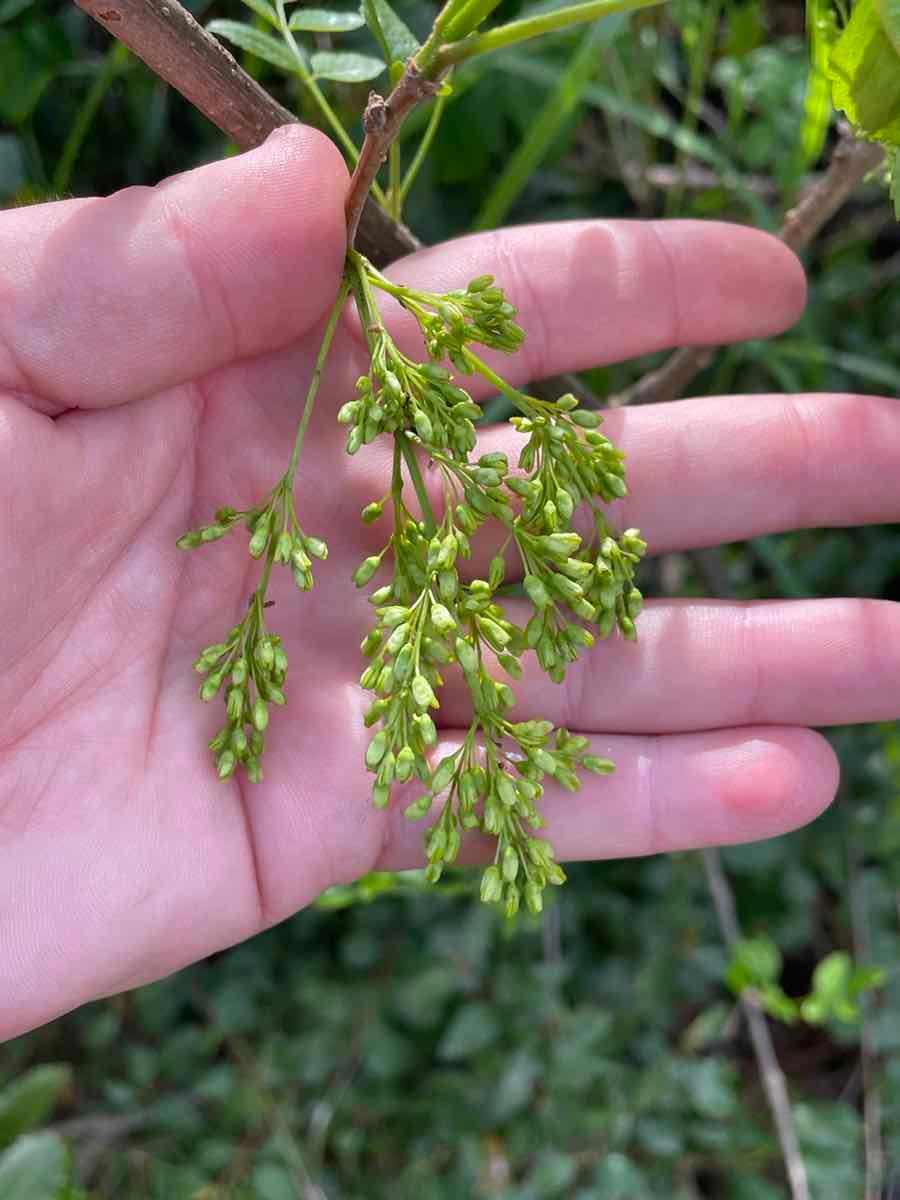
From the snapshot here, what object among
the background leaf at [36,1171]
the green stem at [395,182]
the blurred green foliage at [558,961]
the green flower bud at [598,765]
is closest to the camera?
the green stem at [395,182]

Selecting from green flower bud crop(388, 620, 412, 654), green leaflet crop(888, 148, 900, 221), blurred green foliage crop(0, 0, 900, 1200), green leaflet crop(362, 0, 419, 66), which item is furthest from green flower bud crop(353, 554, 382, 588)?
blurred green foliage crop(0, 0, 900, 1200)

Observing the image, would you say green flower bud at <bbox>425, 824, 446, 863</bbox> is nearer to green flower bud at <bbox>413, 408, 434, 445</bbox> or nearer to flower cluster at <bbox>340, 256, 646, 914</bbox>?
flower cluster at <bbox>340, 256, 646, 914</bbox>

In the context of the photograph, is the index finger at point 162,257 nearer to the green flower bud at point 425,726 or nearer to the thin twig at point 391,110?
the thin twig at point 391,110

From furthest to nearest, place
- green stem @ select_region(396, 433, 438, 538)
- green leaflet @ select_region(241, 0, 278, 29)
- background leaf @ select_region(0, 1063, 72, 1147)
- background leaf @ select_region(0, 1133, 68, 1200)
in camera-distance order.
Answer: background leaf @ select_region(0, 1063, 72, 1147) < background leaf @ select_region(0, 1133, 68, 1200) < green stem @ select_region(396, 433, 438, 538) < green leaflet @ select_region(241, 0, 278, 29)

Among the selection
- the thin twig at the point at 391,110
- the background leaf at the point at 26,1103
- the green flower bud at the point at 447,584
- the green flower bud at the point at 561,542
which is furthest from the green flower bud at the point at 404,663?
the background leaf at the point at 26,1103

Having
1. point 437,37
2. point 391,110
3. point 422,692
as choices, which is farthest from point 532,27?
point 422,692

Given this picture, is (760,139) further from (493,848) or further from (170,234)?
(493,848)
